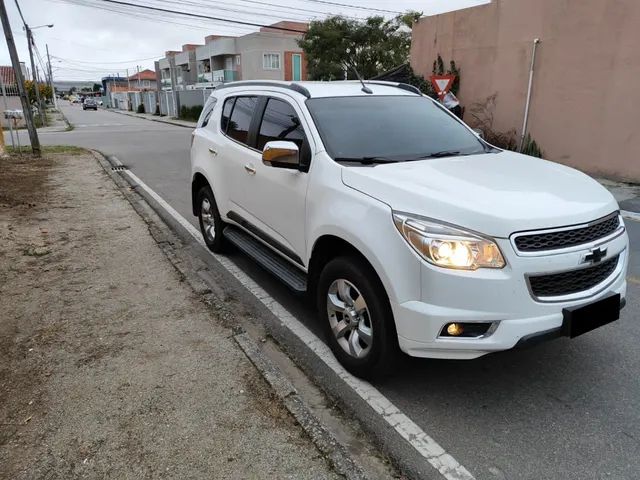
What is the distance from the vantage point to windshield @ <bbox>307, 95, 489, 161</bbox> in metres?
3.66

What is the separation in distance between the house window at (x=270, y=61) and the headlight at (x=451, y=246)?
49.2 meters

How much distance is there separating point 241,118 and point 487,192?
2895 millimetres

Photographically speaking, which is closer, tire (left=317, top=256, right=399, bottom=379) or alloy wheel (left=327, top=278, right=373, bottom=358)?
tire (left=317, top=256, right=399, bottom=379)

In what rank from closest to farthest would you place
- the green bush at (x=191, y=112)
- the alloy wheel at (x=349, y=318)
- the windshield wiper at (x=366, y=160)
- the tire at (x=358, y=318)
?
the tire at (x=358, y=318)
the alloy wheel at (x=349, y=318)
the windshield wiper at (x=366, y=160)
the green bush at (x=191, y=112)

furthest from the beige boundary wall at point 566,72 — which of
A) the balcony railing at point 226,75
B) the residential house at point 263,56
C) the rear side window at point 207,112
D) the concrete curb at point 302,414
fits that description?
the balcony railing at point 226,75

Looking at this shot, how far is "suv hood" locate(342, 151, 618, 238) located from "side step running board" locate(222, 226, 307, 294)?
41.5 inches

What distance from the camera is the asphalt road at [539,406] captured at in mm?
2568

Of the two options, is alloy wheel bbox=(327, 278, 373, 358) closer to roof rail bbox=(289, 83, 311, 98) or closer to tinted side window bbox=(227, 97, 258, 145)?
roof rail bbox=(289, 83, 311, 98)

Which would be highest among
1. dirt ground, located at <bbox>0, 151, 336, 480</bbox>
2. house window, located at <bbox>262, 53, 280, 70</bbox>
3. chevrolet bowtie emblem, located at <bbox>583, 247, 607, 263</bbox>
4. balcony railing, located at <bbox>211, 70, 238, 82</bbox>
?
house window, located at <bbox>262, 53, 280, 70</bbox>

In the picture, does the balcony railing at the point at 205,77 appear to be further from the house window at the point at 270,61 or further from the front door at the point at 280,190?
the front door at the point at 280,190

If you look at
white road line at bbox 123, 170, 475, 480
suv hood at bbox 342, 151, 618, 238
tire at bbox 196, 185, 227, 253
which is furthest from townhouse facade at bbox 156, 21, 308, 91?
suv hood at bbox 342, 151, 618, 238

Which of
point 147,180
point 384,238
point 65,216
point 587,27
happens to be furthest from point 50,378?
point 587,27

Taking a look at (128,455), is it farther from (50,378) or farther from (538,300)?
(538,300)

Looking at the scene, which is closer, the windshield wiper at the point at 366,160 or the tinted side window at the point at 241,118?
the windshield wiper at the point at 366,160
